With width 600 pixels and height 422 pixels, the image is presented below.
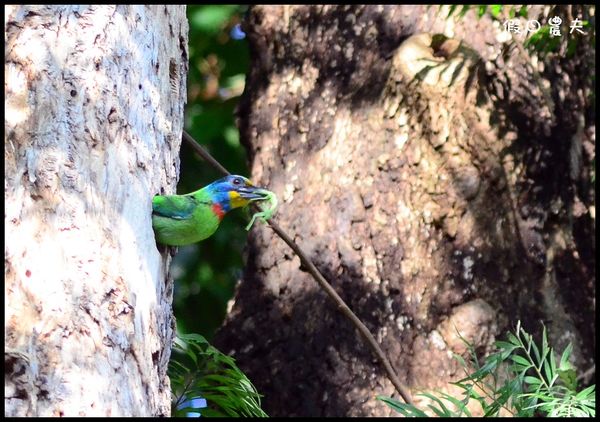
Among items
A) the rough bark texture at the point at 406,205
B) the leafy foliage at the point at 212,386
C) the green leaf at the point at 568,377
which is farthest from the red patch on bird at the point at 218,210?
the green leaf at the point at 568,377

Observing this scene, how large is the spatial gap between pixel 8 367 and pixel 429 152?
8.34 ft

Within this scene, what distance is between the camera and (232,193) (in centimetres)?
343

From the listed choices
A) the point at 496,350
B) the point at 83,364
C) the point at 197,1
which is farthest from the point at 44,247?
the point at 197,1

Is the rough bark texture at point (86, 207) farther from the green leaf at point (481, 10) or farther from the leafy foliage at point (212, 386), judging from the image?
the green leaf at point (481, 10)

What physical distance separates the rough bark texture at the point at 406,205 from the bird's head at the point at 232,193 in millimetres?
871

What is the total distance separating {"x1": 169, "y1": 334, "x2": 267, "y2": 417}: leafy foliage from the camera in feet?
12.0

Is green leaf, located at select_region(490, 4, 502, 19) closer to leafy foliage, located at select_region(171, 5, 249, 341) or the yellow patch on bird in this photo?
the yellow patch on bird

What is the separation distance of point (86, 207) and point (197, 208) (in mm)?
748

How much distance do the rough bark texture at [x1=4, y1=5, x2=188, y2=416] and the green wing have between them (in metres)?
0.04

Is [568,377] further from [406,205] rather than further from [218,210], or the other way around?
[218,210]

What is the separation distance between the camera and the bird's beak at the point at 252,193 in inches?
136

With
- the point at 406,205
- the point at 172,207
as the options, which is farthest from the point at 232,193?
the point at 406,205

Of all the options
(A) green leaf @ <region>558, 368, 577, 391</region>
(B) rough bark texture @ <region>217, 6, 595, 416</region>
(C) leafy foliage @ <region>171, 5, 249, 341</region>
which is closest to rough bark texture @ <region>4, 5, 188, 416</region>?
(B) rough bark texture @ <region>217, 6, 595, 416</region>

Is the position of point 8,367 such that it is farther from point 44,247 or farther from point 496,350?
point 496,350
